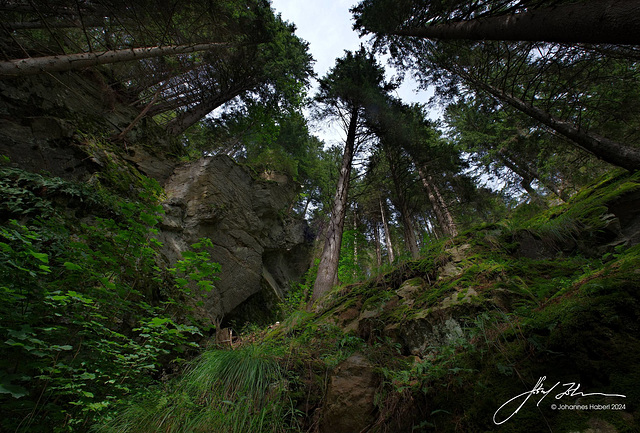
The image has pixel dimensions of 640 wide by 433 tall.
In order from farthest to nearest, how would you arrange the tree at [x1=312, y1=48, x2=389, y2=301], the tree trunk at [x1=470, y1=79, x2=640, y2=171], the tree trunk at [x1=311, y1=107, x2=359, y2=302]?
the tree at [x1=312, y1=48, x2=389, y2=301]
the tree trunk at [x1=311, y1=107, x2=359, y2=302]
the tree trunk at [x1=470, y1=79, x2=640, y2=171]

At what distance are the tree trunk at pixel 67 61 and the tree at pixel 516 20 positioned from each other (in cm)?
682

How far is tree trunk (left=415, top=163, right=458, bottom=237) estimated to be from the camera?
10.3 metres

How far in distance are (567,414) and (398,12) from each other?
9.29 metres

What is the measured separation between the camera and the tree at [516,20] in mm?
2789

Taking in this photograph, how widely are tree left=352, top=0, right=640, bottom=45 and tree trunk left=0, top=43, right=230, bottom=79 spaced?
6.82m

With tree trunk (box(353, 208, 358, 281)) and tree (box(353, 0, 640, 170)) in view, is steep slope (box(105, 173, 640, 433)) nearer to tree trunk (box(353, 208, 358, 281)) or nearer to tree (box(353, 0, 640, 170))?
tree (box(353, 0, 640, 170))

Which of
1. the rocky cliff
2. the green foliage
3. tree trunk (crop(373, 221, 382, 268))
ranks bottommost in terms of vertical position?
the green foliage

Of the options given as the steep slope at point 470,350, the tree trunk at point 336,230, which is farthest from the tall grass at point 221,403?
the tree trunk at point 336,230

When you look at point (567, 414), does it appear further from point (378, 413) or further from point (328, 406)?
point (328, 406)

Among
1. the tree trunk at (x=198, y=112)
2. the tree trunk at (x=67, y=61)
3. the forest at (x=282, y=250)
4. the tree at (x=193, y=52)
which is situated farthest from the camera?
the tree trunk at (x=198, y=112)

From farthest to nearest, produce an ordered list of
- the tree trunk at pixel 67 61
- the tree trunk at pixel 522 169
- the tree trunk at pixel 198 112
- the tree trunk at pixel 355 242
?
1. the tree trunk at pixel 355 242
2. the tree trunk at pixel 522 169
3. the tree trunk at pixel 198 112
4. the tree trunk at pixel 67 61

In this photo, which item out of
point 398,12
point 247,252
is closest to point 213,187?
point 247,252
